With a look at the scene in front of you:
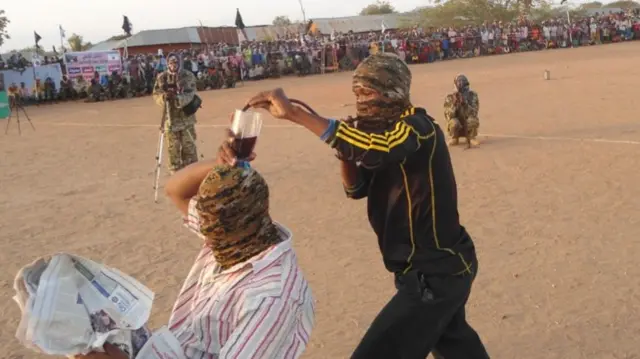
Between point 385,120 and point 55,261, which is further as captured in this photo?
point 385,120

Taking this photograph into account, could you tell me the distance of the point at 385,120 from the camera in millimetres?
2668

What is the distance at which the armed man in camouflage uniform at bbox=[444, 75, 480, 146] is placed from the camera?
1105 centimetres

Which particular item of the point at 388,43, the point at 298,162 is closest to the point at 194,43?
→ the point at 388,43

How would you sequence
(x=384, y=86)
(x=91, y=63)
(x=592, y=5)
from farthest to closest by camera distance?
(x=592, y=5) < (x=91, y=63) < (x=384, y=86)

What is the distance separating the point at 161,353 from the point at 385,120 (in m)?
1.30

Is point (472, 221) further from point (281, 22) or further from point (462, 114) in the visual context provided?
point (281, 22)

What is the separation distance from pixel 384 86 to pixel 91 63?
26934 mm

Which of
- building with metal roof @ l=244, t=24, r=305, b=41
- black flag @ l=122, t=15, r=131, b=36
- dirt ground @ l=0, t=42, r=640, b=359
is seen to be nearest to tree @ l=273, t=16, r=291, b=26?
building with metal roof @ l=244, t=24, r=305, b=41

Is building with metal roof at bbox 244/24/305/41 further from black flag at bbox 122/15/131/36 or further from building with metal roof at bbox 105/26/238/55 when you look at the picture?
black flag at bbox 122/15/131/36

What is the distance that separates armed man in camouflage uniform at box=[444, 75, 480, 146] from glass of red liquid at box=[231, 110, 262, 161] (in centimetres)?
921

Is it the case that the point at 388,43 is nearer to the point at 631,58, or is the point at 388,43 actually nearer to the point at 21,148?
the point at 631,58

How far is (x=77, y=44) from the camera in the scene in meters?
58.8

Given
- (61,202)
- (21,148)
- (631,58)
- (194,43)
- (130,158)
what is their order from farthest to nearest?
(194,43)
(631,58)
(21,148)
(130,158)
(61,202)

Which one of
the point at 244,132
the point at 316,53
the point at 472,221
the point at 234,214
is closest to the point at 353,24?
the point at 316,53
